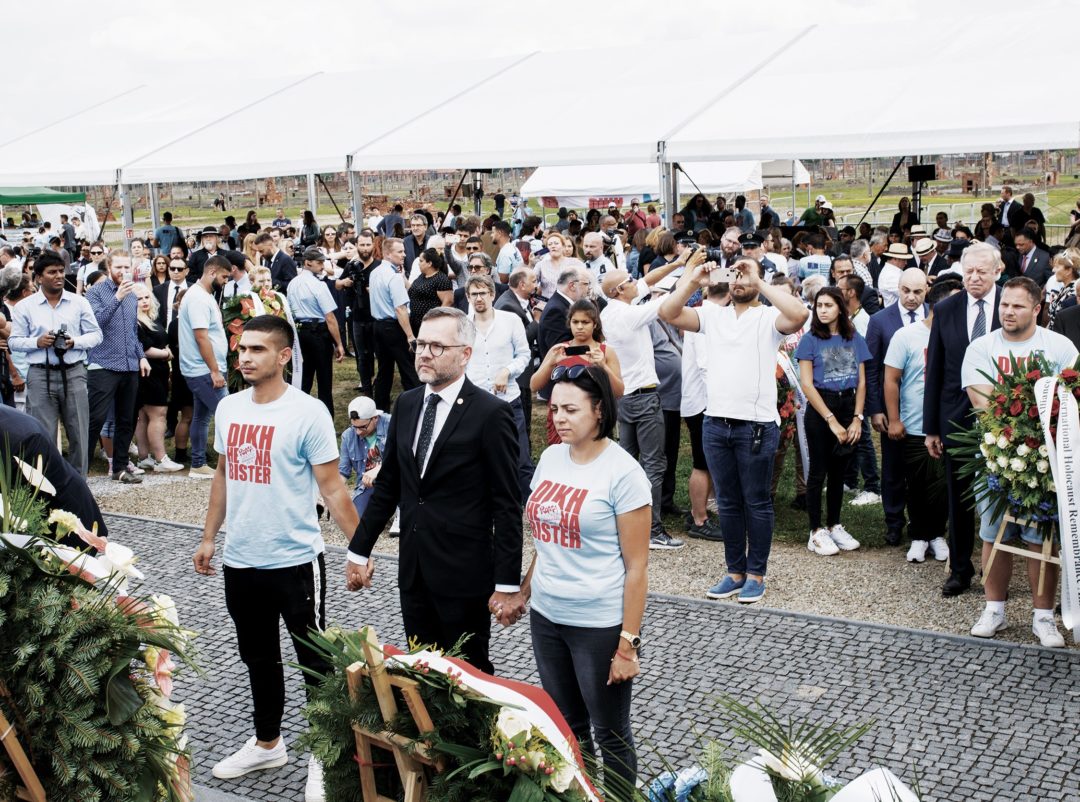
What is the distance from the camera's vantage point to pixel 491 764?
123 inches

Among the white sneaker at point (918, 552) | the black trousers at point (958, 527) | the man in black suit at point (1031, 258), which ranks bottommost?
the white sneaker at point (918, 552)

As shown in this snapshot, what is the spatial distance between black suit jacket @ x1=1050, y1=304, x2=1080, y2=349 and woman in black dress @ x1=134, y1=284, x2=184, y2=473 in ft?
25.9

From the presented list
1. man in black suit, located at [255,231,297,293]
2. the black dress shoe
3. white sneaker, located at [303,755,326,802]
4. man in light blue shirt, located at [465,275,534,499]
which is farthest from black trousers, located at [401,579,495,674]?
man in black suit, located at [255,231,297,293]

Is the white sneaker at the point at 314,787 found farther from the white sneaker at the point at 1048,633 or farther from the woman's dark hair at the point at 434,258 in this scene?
the woman's dark hair at the point at 434,258

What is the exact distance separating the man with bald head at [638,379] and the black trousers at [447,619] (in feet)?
11.4

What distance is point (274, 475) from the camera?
5188mm

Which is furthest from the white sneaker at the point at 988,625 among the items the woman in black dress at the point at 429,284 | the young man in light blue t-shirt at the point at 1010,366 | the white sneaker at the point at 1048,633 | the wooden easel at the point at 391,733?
the woman in black dress at the point at 429,284

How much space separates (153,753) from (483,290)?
5705 millimetres

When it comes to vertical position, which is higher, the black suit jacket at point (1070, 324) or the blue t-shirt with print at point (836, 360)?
the black suit jacket at point (1070, 324)

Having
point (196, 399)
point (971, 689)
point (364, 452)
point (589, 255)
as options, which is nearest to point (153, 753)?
point (971, 689)

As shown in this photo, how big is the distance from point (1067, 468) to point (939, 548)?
2.04 meters

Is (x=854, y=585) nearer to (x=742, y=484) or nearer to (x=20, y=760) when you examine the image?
(x=742, y=484)

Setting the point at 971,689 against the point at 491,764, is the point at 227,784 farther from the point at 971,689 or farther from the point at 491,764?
the point at 971,689

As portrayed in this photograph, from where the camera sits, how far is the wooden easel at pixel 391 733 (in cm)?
328
